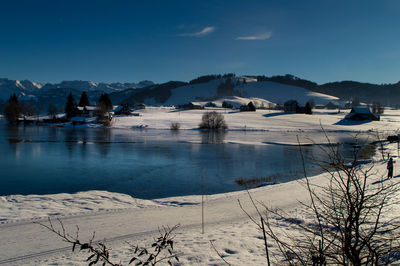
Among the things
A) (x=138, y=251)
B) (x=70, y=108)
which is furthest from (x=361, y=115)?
(x=138, y=251)

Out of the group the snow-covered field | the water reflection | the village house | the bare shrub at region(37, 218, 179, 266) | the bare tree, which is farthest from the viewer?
the village house

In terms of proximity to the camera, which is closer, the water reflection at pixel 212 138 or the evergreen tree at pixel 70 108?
the water reflection at pixel 212 138

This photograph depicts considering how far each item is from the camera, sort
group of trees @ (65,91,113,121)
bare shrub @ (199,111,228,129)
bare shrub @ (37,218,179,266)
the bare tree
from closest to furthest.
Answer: bare shrub @ (37,218,179,266)
the bare tree
bare shrub @ (199,111,228,129)
group of trees @ (65,91,113,121)

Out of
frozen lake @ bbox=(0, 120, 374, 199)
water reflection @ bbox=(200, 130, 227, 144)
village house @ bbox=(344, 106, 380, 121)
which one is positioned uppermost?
village house @ bbox=(344, 106, 380, 121)

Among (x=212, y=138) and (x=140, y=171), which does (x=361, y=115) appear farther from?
(x=140, y=171)

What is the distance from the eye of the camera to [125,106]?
3895 inches

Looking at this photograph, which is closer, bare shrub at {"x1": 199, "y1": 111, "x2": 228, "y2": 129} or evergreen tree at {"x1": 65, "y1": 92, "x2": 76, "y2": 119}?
bare shrub at {"x1": 199, "y1": 111, "x2": 228, "y2": 129}

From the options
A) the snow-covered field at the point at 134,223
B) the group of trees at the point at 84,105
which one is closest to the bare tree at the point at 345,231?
the snow-covered field at the point at 134,223

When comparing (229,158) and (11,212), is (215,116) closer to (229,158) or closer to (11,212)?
(229,158)

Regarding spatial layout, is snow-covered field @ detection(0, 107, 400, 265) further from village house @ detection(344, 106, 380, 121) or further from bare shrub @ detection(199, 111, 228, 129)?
village house @ detection(344, 106, 380, 121)

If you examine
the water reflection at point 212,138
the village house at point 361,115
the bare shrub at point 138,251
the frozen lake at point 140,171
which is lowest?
the frozen lake at point 140,171

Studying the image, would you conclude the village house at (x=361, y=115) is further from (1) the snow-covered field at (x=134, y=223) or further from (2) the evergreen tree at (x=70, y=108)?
(2) the evergreen tree at (x=70, y=108)

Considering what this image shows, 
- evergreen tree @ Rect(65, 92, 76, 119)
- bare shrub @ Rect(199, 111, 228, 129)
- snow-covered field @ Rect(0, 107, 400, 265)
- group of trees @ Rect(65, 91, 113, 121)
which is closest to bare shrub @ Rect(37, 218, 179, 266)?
snow-covered field @ Rect(0, 107, 400, 265)

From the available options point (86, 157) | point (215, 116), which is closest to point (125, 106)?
point (215, 116)
